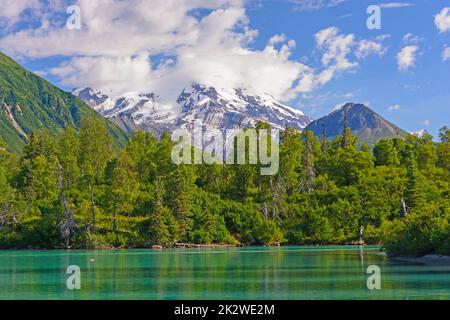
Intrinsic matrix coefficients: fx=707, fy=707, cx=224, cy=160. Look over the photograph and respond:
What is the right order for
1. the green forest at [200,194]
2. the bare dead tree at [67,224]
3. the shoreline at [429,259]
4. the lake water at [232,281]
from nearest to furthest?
the lake water at [232,281]
the shoreline at [429,259]
the bare dead tree at [67,224]
the green forest at [200,194]

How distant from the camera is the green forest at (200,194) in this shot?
91625mm

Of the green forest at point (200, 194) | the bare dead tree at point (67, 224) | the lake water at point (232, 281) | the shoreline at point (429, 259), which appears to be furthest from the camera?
the green forest at point (200, 194)

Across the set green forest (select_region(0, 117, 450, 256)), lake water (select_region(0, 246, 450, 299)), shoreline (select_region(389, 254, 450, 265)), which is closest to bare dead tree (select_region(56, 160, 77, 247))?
green forest (select_region(0, 117, 450, 256))

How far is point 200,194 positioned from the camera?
101562 millimetres

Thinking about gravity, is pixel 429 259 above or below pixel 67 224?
below

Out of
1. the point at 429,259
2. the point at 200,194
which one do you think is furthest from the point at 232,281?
the point at 200,194

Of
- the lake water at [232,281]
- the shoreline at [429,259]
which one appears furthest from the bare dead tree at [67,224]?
the shoreline at [429,259]

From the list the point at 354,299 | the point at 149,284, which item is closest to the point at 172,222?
the point at 149,284

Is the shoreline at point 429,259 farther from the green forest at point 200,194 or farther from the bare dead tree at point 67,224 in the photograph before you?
the bare dead tree at point 67,224

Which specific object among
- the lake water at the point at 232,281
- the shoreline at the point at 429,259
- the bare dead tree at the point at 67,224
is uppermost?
the bare dead tree at the point at 67,224

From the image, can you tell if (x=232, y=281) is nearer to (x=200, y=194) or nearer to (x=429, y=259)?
(x=429, y=259)

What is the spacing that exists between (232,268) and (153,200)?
46.7m

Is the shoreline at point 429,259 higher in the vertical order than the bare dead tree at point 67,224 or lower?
lower
